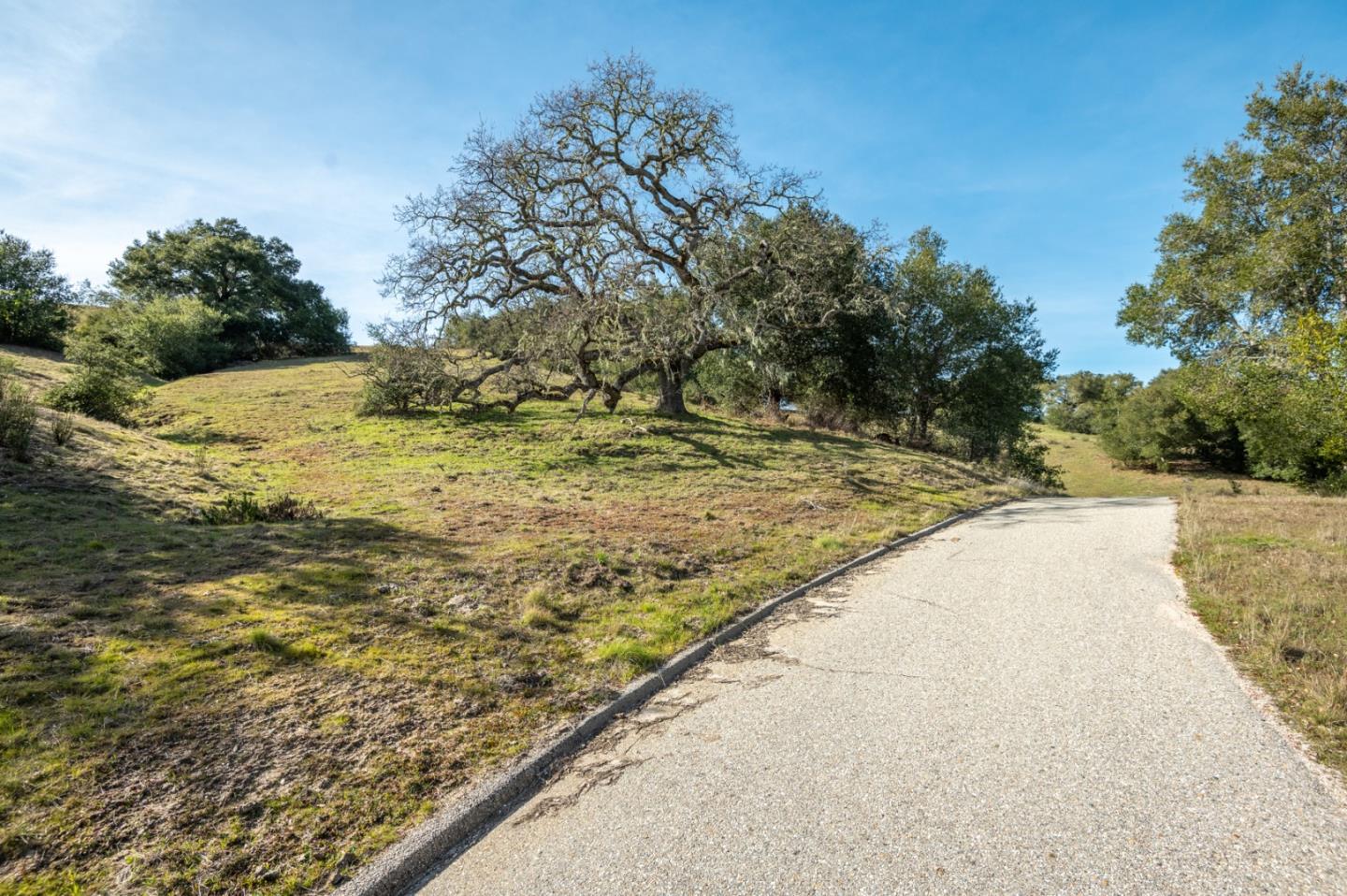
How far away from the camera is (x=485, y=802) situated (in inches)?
121

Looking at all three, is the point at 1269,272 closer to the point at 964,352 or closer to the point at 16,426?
the point at 964,352

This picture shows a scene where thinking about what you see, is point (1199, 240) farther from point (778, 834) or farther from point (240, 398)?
point (240, 398)

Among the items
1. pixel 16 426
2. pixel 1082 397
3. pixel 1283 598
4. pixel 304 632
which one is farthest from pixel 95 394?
pixel 1082 397

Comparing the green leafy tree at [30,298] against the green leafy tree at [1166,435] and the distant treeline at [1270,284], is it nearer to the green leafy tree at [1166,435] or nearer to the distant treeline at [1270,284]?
the distant treeline at [1270,284]

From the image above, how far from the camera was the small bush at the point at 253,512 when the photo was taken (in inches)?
313

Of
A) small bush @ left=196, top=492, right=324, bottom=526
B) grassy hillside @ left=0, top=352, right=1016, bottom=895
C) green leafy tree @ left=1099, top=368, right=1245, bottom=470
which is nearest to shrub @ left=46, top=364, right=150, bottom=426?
grassy hillside @ left=0, top=352, right=1016, bottom=895

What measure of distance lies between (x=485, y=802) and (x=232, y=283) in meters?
47.8

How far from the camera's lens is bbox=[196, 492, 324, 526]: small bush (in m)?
7.94

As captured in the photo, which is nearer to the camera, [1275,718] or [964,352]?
[1275,718]

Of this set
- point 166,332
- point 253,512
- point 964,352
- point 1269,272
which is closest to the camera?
point 253,512

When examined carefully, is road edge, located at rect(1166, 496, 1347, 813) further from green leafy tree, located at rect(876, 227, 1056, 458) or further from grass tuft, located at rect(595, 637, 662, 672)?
green leafy tree, located at rect(876, 227, 1056, 458)

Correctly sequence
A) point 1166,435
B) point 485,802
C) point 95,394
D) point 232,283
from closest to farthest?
point 485,802 → point 95,394 → point 1166,435 → point 232,283

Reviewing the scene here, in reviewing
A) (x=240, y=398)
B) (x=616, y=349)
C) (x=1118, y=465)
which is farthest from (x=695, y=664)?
(x=1118, y=465)

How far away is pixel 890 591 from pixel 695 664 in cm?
315
